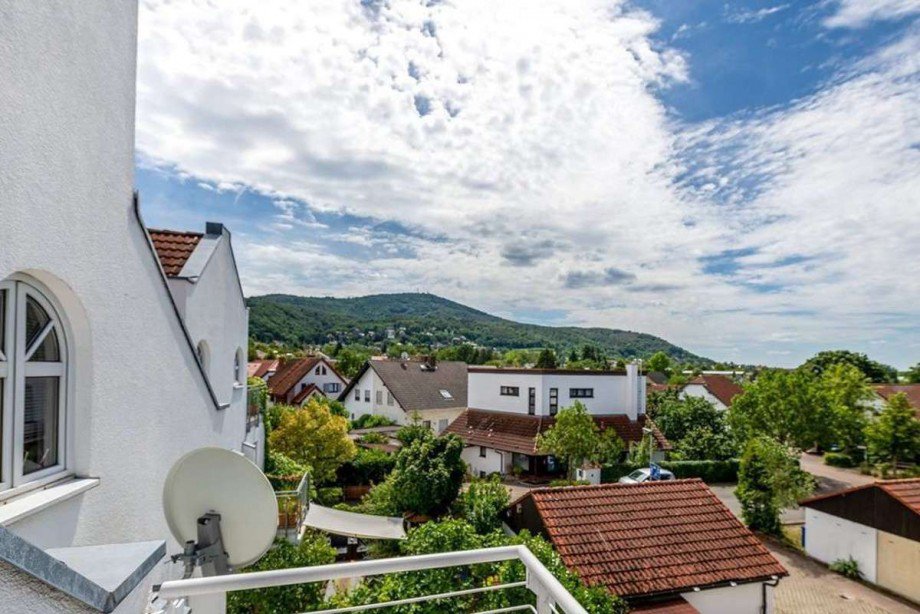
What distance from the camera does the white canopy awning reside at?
13938 millimetres

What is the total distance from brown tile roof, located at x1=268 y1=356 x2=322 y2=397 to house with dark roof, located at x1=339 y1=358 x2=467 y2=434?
4.17 m

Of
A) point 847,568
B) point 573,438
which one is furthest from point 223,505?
Answer: point 573,438

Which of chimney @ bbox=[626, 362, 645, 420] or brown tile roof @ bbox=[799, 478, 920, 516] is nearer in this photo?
brown tile roof @ bbox=[799, 478, 920, 516]

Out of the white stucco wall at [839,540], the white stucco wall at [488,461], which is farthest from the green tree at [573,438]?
the white stucco wall at [839,540]

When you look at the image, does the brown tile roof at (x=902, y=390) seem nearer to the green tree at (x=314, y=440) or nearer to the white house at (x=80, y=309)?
the green tree at (x=314, y=440)

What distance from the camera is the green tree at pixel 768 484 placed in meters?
18.8

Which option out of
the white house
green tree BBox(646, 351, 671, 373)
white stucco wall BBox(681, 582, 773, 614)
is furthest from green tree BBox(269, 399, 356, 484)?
green tree BBox(646, 351, 671, 373)

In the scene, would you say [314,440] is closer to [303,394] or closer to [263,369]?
[303,394]

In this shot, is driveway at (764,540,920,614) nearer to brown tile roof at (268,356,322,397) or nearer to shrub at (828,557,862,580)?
shrub at (828,557,862,580)

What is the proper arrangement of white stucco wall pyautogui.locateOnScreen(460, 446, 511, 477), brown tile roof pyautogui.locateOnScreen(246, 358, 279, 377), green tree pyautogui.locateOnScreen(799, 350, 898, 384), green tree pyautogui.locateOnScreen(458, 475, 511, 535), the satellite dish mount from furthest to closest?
1. green tree pyautogui.locateOnScreen(799, 350, 898, 384)
2. brown tile roof pyautogui.locateOnScreen(246, 358, 279, 377)
3. white stucco wall pyautogui.locateOnScreen(460, 446, 511, 477)
4. green tree pyautogui.locateOnScreen(458, 475, 511, 535)
5. the satellite dish mount

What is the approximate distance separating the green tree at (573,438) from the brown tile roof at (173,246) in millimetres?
19428

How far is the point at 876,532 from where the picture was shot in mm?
15234

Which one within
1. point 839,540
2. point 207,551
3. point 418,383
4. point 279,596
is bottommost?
point 839,540

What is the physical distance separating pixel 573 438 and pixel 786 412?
525 inches
